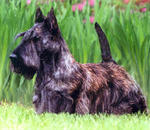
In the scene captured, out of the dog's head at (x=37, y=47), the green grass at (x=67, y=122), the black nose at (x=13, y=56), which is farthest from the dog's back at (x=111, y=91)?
the black nose at (x=13, y=56)

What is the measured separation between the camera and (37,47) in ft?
14.5

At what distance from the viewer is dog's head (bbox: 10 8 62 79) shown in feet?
14.2

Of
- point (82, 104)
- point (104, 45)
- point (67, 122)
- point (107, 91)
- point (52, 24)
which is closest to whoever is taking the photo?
point (67, 122)

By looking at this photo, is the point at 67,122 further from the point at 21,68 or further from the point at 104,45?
the point at 104,45

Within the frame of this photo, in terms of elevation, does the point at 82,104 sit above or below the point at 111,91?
below

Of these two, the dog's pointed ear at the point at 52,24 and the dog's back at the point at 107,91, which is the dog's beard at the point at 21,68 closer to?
the dog's pointed ear at the point at 52,24

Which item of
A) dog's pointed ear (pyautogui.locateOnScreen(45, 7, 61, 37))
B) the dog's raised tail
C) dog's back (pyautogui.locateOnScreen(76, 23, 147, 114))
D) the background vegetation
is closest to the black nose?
dog's pointed ear (pyautogui.locateOnScreen(45, 7, 61, 37))

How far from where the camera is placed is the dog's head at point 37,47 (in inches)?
171

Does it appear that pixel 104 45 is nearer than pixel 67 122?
No

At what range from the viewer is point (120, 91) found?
494cm

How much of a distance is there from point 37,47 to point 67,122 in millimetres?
933

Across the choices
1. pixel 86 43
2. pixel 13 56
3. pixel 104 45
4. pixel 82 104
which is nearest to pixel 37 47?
pixel 13 56

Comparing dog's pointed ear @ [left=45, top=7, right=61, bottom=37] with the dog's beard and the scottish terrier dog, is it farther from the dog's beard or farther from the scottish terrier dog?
the dog's beard

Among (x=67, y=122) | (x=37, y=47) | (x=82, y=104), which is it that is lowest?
(x=67, y=122)
